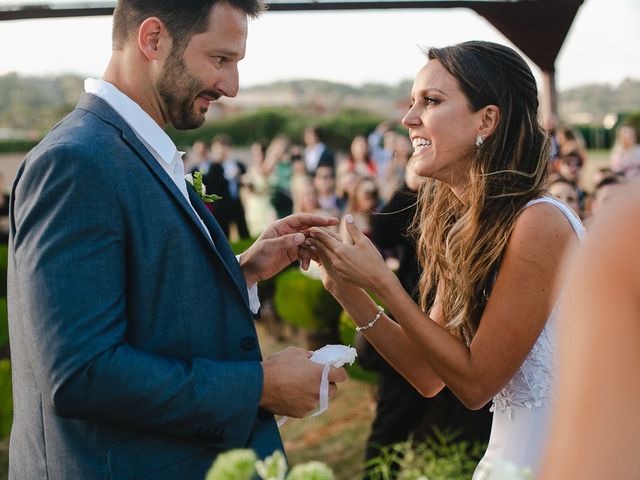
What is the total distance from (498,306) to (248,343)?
2.55 feet

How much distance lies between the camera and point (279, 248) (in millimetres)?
2455

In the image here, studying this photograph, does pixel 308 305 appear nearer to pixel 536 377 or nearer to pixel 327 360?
pixel 536 377

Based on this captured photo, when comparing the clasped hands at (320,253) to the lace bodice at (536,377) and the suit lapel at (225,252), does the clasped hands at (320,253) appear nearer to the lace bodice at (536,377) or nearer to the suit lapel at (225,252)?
the suit lapel at (225,252)

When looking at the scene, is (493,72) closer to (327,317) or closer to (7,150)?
(327,317)

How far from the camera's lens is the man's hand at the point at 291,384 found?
1.91 metres

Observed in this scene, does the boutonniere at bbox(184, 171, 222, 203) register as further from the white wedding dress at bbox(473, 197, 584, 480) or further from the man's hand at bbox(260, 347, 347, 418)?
the white wedding dress at bbox(473, 197, 584, 480)

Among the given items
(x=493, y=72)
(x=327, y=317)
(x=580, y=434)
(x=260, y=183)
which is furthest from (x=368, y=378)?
(x=260, y=183)

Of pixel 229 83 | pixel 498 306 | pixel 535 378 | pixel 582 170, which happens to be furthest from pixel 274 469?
pixel 582 170

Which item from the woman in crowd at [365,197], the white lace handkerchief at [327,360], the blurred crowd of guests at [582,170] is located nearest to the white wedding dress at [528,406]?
the white lace handkerchief at [327,360]

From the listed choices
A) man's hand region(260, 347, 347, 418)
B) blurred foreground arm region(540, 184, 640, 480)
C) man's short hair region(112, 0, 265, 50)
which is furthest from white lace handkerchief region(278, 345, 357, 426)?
blurred foreground arm region(540, 184, 640, 480)

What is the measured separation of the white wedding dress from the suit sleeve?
1165 millimetres

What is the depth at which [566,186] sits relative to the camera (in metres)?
6.04

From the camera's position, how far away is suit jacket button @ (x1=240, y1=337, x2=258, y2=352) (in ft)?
6.41

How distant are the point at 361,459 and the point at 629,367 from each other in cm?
492
